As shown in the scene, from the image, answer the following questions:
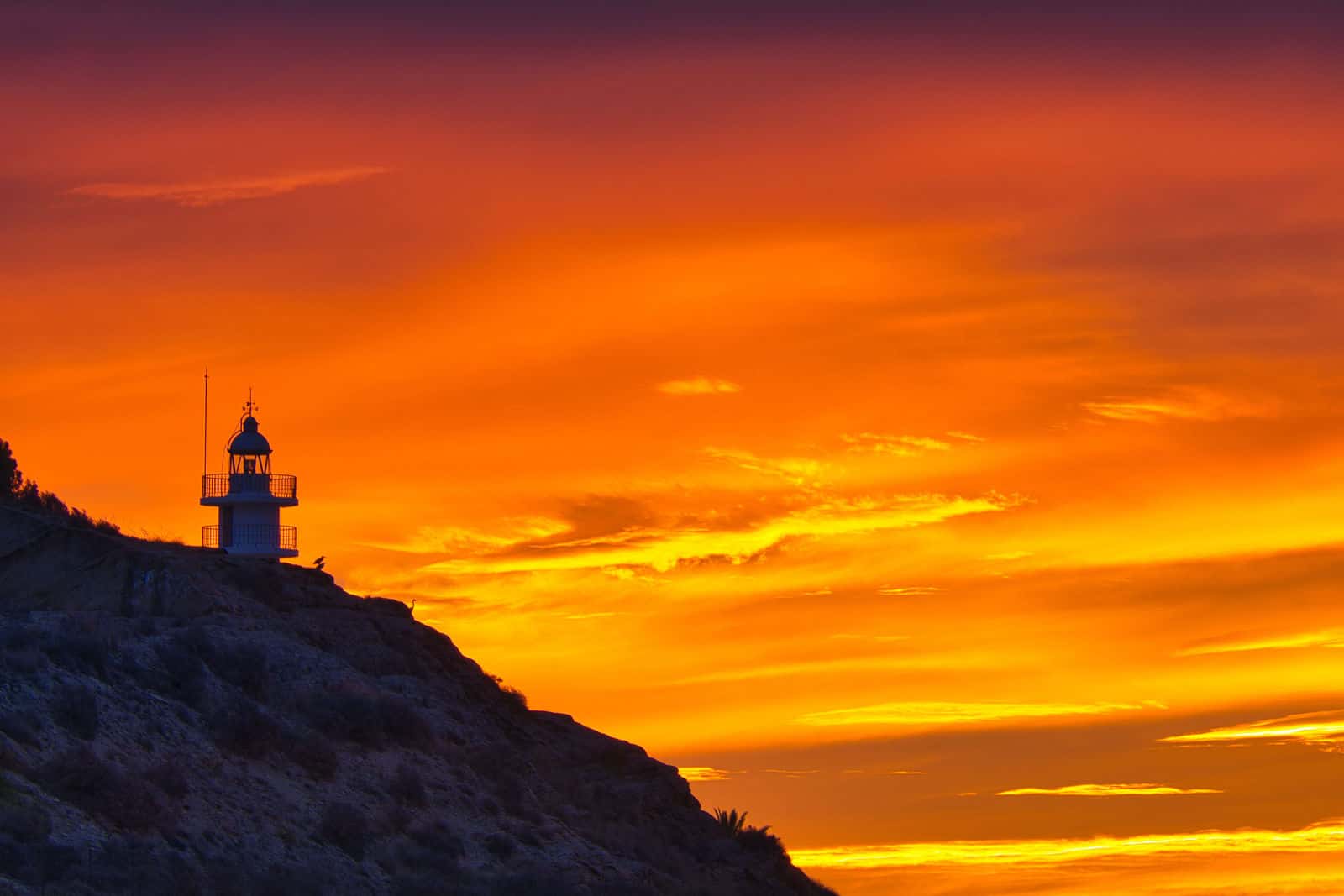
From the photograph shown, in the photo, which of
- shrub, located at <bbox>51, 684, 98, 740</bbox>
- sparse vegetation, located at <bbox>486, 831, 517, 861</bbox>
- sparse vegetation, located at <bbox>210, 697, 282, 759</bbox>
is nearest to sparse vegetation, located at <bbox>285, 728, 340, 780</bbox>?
sparse vegetation, located at <bbox>210, 697, 282, 759</bbox>

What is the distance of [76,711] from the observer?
3925 centimetres

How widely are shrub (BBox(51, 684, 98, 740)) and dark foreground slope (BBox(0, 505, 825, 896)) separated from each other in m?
0.05

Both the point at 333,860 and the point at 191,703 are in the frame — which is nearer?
the point at 333,860

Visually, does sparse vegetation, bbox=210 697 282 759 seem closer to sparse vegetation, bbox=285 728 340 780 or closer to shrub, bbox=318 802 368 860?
sparse vegetation, bbox=285 728 340 780

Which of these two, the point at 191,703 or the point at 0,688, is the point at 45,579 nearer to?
the point at 191,703

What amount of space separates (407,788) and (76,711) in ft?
33.9

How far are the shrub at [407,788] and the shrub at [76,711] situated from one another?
9.14 meters

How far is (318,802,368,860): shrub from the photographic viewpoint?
42094 millimetres

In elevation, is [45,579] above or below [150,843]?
above

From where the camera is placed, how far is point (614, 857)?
52062mm

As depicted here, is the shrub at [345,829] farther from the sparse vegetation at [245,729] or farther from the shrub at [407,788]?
the shrub at [407,788]

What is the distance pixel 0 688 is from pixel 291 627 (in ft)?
56.3

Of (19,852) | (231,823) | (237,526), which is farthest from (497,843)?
(237,526)

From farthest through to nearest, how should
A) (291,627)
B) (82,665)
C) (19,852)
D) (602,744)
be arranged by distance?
(602,744) < (291,627) < (82,665) < (19,852)
